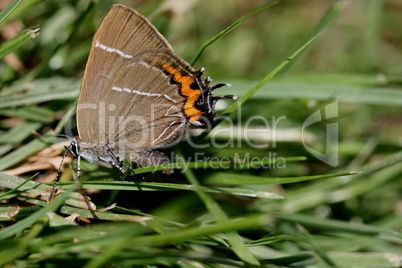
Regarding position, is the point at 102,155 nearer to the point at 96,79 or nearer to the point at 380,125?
the point at 96,79

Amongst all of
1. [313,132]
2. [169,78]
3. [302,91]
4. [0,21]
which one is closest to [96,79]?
[169,78]

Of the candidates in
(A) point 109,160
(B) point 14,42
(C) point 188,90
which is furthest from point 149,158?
(B) point 14,42

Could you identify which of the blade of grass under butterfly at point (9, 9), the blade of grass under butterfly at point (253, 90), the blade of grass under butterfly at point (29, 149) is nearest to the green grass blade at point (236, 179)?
the blade of grass under butterfly at point (253, 90)

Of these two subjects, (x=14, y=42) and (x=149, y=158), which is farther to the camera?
(x=149, y=158)

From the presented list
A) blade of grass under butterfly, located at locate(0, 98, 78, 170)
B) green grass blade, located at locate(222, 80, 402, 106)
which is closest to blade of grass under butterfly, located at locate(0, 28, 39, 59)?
blade of grass under butterfly, located at locate(0, 98, 78, 170)

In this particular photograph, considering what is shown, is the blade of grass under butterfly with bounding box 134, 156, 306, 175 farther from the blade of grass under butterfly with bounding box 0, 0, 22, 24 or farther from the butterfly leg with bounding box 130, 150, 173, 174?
the blade of grass under butterfly with bounding box 0, 0, 22, 24

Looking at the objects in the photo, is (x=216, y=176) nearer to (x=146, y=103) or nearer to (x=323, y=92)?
(x=146, y=103)
